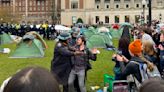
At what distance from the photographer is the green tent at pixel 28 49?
77.4 feet

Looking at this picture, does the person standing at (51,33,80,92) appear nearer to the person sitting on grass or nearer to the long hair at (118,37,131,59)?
the long hair at (118,37,131,59)

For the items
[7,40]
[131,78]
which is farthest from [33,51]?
[131,78]

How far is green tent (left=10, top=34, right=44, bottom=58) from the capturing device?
23594 millimetres

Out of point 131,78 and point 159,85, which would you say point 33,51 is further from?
point 159,85

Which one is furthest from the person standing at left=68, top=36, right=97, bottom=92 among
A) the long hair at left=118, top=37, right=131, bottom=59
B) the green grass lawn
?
the green grass lawn

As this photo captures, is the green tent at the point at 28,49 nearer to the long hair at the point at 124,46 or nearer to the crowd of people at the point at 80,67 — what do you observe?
the crowd of people at the point at 80,67

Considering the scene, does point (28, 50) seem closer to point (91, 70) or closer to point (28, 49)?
point (28, 49)

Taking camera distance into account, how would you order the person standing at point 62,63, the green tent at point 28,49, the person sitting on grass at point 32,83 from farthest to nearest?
1. the green tent at point 28,49
2. the person standing at point 62,63
3. the person sitting on grass at point 32,83

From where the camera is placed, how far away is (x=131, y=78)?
8.45m

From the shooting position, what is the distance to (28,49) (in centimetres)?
2400

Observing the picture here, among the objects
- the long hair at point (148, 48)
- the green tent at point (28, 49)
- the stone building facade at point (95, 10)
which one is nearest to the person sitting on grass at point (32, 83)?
the long hair at point (148, 48)

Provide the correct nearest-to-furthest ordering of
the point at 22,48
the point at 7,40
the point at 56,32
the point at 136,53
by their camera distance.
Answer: the point at 136,53, the point at 22,48, the point at 7,40, the point at 56,32

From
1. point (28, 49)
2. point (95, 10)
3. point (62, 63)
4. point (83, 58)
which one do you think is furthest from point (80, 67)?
point (95, 10)

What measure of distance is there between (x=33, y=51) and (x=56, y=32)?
24936mm
